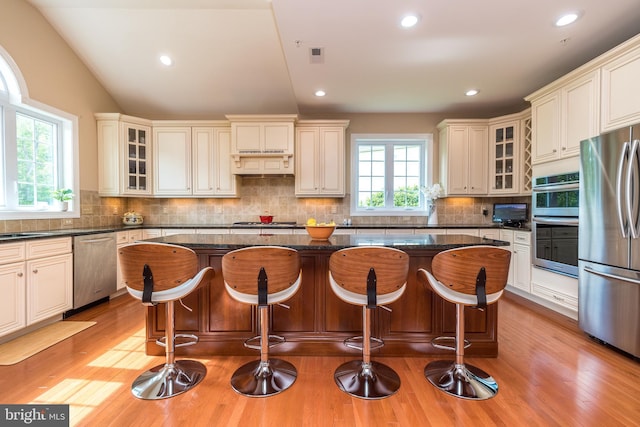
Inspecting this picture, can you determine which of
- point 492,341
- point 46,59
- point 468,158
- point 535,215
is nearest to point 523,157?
point 468,158

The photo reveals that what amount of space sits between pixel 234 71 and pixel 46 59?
2.13 m

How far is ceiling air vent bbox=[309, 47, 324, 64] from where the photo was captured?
289 cm

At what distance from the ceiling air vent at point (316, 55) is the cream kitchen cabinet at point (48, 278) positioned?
326 cm

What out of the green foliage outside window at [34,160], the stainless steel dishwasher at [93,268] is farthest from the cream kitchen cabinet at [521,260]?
the green foliage outside window at [34,160]

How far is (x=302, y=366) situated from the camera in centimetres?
204

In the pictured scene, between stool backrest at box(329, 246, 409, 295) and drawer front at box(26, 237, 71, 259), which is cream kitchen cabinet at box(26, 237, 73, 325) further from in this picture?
stool backrest at box(329, 246, 409, 295)

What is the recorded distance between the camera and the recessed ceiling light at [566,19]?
95.3 inches

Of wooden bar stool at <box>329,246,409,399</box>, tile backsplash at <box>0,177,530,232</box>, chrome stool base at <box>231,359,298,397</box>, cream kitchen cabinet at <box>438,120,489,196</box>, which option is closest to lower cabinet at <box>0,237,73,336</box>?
tile backsplash at <box>0,177,530,232</box>

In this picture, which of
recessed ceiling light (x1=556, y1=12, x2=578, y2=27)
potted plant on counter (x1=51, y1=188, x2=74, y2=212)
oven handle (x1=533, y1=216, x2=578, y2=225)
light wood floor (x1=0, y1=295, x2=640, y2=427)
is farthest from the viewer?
potted plant on counter (x1=51, y1=188, x2=74, y2=212)

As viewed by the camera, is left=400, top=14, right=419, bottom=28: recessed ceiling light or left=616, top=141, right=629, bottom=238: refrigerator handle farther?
left=400, top=14, right=419, bottom=28: recessed ceiling light

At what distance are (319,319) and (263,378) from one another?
1.88ft

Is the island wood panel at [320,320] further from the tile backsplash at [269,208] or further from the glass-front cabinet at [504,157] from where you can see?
the glass-front cabinet at [504,157]

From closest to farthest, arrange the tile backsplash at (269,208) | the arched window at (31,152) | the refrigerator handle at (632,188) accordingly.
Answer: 1. the refrigerator handle at (632,188)
2. the arched window at (31,152)
3. the tile backsplash at (269,208)

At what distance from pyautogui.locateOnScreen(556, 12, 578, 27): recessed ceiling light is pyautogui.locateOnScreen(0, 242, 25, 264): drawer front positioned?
5.21 meters
